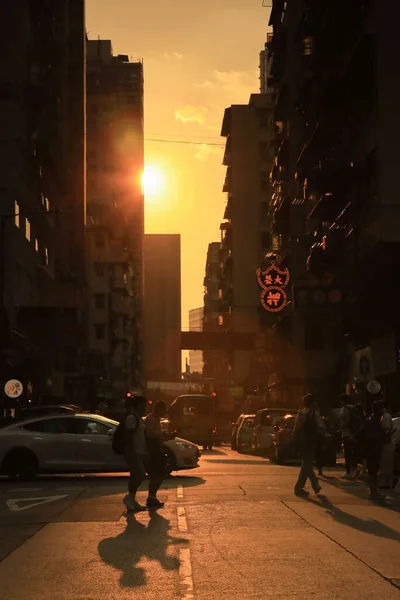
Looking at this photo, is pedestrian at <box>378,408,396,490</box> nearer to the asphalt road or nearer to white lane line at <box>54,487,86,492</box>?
the asphalt road

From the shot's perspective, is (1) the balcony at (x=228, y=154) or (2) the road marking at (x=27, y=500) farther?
(1) the balcony at (x=228, y=154)

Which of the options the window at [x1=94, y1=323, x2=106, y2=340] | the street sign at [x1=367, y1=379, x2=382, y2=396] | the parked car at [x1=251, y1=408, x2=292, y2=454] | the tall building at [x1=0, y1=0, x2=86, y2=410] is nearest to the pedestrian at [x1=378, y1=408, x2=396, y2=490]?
the street sign at [x1=367, y1=379, x2=382, y2=396]

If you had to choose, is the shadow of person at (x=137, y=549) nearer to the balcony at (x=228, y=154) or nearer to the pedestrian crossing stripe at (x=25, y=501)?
the pedestrian crossing stripe at (x=25, y=501)

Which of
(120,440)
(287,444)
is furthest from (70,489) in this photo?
(287,444)

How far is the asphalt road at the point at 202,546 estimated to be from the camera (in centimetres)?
970

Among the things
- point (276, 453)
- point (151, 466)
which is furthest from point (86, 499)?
point (276, 453)

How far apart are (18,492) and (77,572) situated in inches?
472

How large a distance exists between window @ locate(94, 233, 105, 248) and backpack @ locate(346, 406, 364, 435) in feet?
320

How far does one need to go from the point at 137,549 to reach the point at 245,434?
32825 mm

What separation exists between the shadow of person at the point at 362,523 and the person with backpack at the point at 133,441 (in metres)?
3.15

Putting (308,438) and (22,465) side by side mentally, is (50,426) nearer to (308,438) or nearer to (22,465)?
(22,465)

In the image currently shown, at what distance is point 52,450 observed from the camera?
86.1 ft

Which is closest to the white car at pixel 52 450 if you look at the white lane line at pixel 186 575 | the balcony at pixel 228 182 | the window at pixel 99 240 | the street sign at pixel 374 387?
the street sign at pixel 374 387

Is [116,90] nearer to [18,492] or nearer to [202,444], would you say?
[202,444]
